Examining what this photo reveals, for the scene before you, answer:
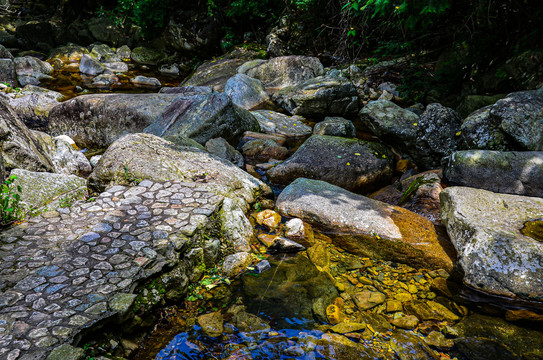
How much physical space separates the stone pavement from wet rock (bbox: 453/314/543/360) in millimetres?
2817

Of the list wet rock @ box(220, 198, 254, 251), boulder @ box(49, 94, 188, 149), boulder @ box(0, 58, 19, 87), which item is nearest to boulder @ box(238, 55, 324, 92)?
boulder @ box(49, 94, 188, 149)

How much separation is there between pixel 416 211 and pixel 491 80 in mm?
4381

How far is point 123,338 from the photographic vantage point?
2.71 m

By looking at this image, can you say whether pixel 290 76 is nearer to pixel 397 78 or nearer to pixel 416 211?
pixel 397 78

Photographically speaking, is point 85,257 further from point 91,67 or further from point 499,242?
point 91,67

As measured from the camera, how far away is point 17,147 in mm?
4742

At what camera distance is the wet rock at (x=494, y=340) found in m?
2.99

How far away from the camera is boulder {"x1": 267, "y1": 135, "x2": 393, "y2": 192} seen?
245 inches

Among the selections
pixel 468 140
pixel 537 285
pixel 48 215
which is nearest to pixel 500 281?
pixel 537 285

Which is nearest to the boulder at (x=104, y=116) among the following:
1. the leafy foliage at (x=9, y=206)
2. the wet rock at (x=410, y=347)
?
the leafy foliage at (x=9, y=206)

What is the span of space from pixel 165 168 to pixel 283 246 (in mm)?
2031

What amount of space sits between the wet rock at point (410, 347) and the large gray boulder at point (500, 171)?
3.05 meters

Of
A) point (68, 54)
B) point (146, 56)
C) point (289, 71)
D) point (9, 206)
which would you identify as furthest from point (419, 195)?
point (68, 54)

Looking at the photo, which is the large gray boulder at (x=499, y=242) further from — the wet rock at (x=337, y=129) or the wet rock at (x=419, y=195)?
the wet rock at (x=337, y=129)
